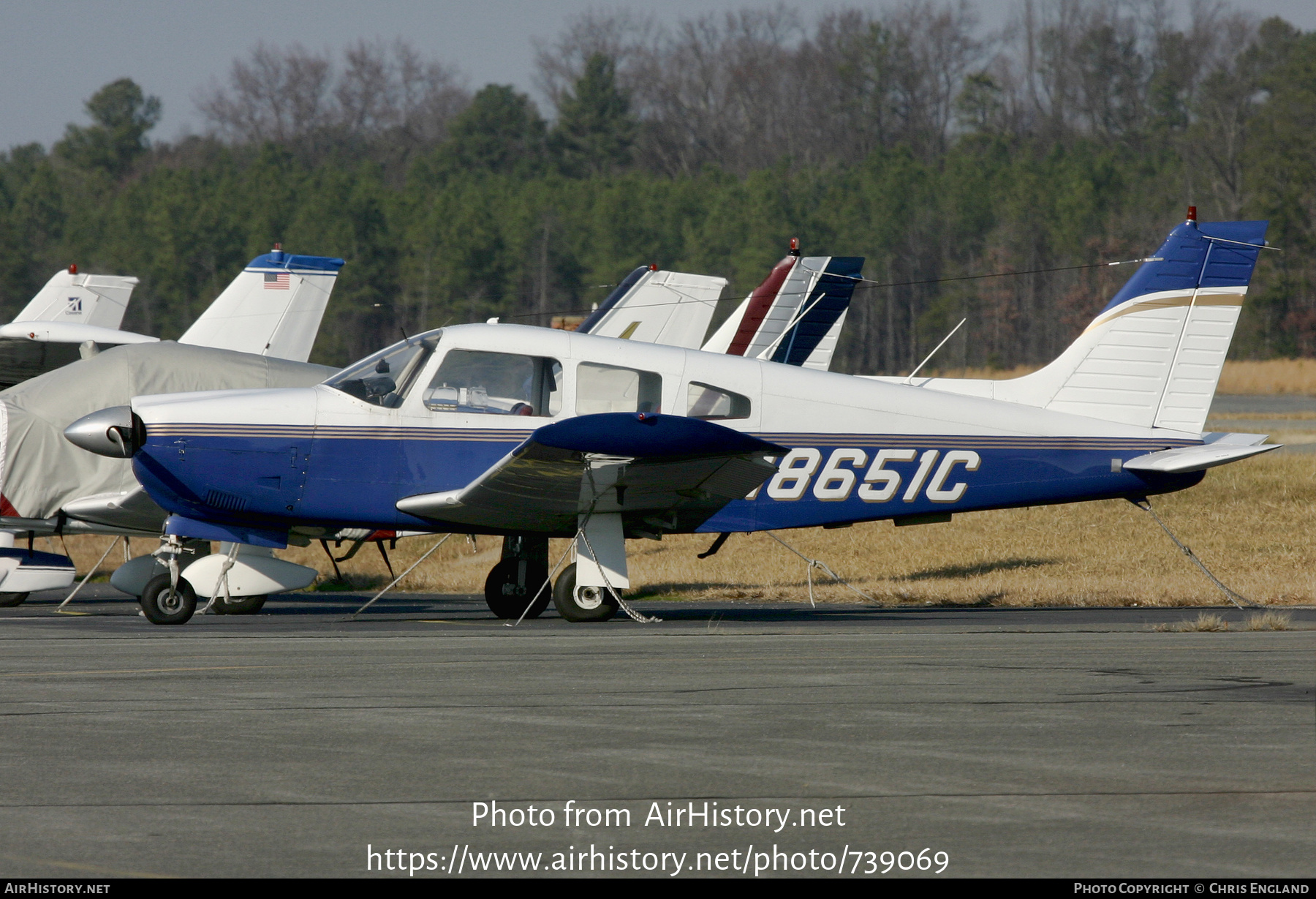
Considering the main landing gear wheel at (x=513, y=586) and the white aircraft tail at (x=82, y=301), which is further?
the white aircraft tail at (x=82, y=301)

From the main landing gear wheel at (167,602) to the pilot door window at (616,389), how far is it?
138 inches

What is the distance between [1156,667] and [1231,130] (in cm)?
6857

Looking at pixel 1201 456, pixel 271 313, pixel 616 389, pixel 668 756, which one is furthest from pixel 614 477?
pixel 271 313

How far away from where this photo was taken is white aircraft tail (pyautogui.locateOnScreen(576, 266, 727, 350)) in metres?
20.6

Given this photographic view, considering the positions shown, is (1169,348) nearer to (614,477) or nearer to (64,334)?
(614,477)

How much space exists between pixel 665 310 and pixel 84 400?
8.31 metres

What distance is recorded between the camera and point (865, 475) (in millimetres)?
12211

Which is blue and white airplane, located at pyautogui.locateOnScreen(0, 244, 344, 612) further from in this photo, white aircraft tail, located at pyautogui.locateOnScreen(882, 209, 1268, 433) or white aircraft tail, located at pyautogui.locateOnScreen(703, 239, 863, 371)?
white aircraft tail, located at pyautogui.locateOnScreen(882, 209, 1268, 433)

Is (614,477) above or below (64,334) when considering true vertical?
below

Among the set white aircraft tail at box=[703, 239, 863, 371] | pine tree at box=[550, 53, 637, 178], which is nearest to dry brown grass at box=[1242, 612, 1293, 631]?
white aircraft tail at box=[703, 239, 863, 371]

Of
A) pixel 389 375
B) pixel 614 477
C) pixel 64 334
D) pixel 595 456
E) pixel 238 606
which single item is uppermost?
pixel 389 375

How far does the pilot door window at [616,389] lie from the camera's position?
11766 millimetres

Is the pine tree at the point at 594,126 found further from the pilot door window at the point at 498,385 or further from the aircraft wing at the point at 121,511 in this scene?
the pilot door window at the point at 498,385

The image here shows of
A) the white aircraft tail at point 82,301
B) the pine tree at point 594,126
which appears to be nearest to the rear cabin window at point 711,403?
the white aircraft tail at point 82,301
